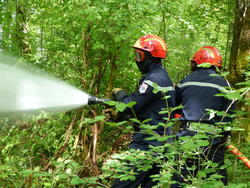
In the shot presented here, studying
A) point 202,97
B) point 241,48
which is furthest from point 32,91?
point 241,48

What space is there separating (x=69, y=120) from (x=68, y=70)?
996 millimetres

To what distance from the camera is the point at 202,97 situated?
12.3 ft

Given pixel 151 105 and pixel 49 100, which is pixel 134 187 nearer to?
pixel 151 105

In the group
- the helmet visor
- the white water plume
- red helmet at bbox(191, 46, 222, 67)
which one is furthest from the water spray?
red helmet at bbox(191, 46, 222, 67)

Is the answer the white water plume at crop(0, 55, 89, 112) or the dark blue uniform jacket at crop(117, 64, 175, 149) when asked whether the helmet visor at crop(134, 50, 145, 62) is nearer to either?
the dark blue uniform jacket at crop(117, 64, 175, 149)

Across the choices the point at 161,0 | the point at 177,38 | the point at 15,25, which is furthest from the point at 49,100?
the point at 177,38

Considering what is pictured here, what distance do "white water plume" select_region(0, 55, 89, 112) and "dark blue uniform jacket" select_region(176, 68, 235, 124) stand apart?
1.48 meters

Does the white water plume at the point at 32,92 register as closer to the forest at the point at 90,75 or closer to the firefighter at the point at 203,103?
the forest at the point at 90,75

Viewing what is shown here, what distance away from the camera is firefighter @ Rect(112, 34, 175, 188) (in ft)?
11.2

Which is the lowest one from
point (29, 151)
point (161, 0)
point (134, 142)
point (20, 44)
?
point (29, 151)

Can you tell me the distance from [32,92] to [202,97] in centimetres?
284

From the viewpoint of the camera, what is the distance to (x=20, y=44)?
8.09 m

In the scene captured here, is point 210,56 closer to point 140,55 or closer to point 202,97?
point 202,97

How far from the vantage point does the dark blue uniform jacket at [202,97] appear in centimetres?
370
